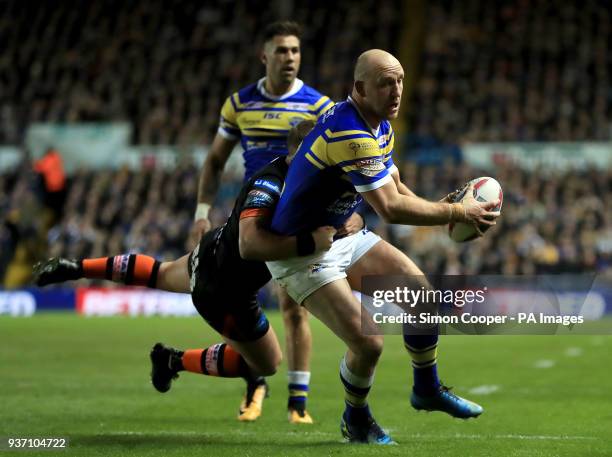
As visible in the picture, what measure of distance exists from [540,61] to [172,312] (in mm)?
11168

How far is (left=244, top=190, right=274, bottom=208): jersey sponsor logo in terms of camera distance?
21.3 ft

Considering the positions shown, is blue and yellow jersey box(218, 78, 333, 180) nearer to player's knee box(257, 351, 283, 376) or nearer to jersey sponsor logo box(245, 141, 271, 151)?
jersey sponsor logo box(245, 141, 271, 151)

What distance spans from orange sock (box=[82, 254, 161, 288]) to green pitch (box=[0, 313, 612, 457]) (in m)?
1.00

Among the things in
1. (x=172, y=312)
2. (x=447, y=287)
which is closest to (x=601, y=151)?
(x=172, y=312)

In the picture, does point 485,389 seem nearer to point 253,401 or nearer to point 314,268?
point 253,401

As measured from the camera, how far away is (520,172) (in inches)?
912

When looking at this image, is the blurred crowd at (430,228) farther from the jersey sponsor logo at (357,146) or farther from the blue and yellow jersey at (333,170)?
the jersey sponsor logo at (357,146)

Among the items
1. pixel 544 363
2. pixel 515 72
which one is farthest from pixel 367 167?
pixel 515 72

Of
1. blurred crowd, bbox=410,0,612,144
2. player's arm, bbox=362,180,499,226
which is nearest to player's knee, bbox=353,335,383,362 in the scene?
player's arm, bbox=362,180,499,226

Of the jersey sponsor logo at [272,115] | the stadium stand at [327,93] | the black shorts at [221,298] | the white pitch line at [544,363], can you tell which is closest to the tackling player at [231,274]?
the black shorts at [221,298]

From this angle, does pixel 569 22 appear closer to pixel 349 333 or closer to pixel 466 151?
pixel 466 151

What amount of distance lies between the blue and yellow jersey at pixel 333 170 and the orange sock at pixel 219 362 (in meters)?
1.43

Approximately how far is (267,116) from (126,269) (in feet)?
5.35

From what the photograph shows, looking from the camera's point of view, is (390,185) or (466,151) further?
(466,151)
